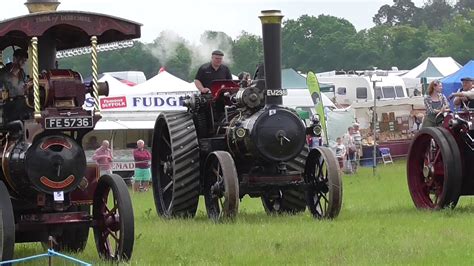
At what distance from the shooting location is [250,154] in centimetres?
1120

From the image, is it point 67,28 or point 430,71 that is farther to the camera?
point 430,71

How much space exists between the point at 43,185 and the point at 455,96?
5.22 metres

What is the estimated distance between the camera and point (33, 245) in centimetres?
959

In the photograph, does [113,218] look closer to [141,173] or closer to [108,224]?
[108,224]

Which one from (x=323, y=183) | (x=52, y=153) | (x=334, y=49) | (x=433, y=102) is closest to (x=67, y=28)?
(x=52, y=153)

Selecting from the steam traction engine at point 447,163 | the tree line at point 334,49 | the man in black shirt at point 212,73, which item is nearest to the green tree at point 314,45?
the tree line at point 334,49

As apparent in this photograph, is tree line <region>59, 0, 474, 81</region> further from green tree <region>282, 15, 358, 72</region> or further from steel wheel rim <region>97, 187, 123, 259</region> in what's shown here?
steel wheel rim <region>97, 187, 123, 259</region>

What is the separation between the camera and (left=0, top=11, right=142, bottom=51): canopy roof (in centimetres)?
730

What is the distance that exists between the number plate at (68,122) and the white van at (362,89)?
2781 centimetres

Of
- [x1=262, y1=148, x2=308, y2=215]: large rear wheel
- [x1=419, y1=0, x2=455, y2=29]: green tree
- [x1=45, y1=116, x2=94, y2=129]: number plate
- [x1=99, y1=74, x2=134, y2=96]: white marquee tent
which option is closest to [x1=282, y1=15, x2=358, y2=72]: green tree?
[x1=419, y1=0, x2=455, y2=29]: green tree

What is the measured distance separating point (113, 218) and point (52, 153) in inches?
28.8

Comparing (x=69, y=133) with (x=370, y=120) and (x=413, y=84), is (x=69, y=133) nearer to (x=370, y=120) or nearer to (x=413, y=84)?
(x=370, y=120)

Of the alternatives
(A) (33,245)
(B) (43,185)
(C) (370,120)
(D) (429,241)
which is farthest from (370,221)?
(C) (370,120)

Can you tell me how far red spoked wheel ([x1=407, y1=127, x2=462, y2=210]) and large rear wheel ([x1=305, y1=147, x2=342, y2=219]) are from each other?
1.06m
